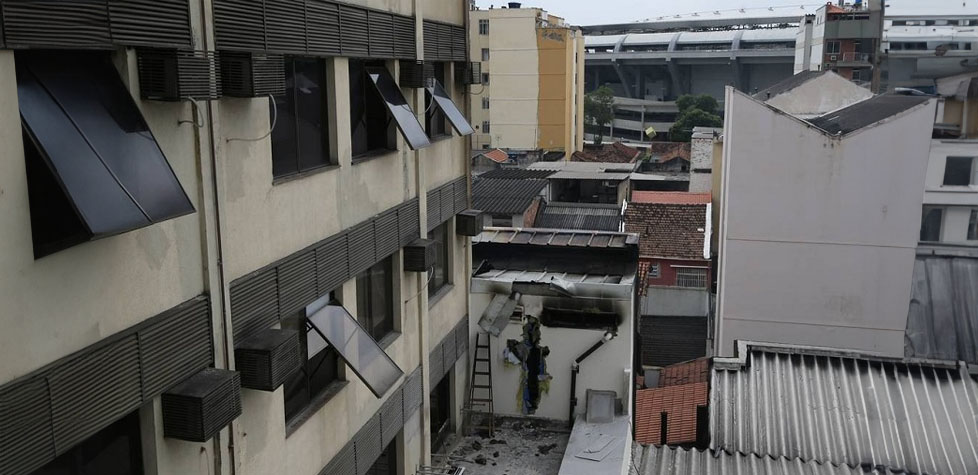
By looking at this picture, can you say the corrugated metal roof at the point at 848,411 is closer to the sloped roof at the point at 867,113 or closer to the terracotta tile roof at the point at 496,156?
the sloped roof at the point at 867,113

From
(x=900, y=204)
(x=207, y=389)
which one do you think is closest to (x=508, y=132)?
(x=900, y=204)

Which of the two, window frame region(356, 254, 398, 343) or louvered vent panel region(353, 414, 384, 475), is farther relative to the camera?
window frame region(356, 254, 398, 343)

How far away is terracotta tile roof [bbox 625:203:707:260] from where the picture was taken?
31453mm

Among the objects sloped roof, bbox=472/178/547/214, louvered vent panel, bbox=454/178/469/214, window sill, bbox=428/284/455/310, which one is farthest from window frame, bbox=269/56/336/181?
sloped roof, bbox=472/178/547/214

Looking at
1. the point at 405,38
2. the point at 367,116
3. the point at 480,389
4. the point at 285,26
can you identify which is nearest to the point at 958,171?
the point at 480,389

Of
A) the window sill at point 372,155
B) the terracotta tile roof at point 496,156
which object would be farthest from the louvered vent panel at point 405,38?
the terracotta tile roof at point 496,156

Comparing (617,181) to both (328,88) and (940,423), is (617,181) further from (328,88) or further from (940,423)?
(328,88)

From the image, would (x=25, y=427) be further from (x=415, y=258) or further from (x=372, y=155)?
(x=415, y=258)

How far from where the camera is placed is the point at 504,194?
1197 inches

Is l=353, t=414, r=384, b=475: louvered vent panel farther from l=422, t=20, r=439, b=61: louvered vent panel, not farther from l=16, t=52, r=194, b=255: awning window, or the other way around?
l=16, t=52, r=194, b=255: awning window

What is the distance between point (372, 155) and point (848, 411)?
10614 millimetres

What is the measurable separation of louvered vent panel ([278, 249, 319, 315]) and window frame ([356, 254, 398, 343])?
1.34m

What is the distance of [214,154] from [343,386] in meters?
3.17

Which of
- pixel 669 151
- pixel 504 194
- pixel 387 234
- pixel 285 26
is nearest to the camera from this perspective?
pixel 285 26
